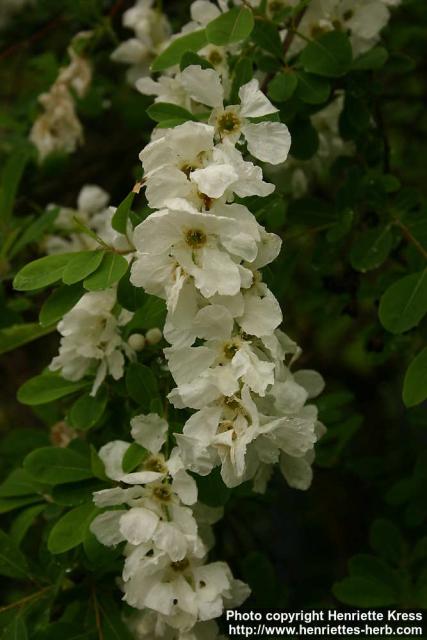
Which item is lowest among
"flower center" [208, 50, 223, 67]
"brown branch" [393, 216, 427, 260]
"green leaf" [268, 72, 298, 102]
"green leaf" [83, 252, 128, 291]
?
"brown branch" [393, 216, 427, 260]

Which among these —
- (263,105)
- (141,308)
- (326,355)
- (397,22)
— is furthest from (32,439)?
(326,355)

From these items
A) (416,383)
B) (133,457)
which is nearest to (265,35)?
(416,383)

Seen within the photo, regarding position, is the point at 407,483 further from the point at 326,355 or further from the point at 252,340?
the point at 326,355

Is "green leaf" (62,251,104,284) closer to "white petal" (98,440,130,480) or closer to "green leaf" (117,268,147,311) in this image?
"green leaf" (117,268,147,311)

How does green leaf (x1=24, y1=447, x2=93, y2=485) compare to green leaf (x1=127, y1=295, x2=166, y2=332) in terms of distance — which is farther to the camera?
green leaf (x1=24, y1=447, x2=93, y2=485)

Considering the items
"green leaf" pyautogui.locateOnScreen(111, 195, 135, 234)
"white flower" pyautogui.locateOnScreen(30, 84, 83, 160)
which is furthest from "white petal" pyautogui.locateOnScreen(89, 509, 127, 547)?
"white flower" pyautogui.locateOnScreen(30, 84, 83, 160)

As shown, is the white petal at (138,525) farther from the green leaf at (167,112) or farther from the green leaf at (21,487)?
the green leaf at (167,112)
